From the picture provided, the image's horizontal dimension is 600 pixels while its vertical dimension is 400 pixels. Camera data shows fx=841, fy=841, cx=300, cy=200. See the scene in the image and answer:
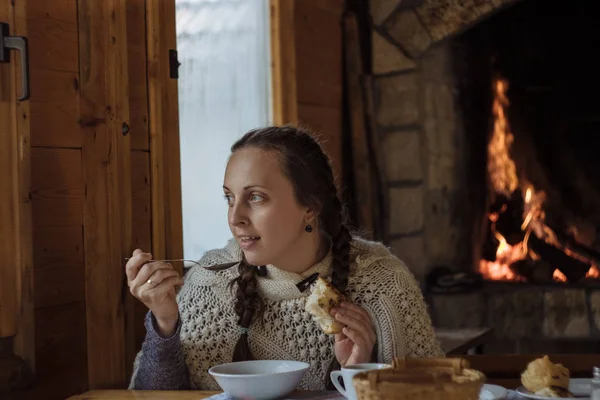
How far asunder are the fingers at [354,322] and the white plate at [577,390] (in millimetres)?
329

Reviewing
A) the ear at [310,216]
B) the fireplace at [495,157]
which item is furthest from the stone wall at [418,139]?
the ear at [310,216]

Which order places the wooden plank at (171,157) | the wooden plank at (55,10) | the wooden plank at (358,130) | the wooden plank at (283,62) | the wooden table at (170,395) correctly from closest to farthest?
1. the wooden table at (170,395)
2. the wooden plank at (55,10)
3. the wooden plank at (171,157)
4. the wooden plank at (283,62)
5. the wooden plank at (358,130)

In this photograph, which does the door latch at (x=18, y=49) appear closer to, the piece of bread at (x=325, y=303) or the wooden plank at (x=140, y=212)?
the wooden plank at (x=140, y=212)

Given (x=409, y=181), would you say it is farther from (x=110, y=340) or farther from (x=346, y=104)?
(x=110, y=340)

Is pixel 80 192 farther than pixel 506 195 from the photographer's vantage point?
No

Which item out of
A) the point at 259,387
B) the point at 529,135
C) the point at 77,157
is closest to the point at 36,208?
the point at 77,157

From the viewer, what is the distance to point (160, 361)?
1.86m

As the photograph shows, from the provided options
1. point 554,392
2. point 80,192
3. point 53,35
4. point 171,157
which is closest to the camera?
point 554,392

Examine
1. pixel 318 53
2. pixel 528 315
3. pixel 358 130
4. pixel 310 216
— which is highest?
pixel 318 53

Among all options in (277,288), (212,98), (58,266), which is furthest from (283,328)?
(212,98)

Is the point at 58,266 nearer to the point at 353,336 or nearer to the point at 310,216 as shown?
the point at 310,216

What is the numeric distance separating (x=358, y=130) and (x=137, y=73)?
1.83 metres

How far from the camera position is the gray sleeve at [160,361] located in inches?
73.2

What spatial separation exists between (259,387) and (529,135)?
9.28 ft
